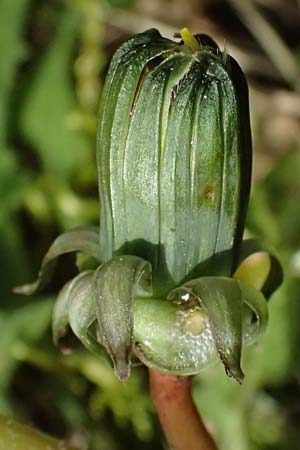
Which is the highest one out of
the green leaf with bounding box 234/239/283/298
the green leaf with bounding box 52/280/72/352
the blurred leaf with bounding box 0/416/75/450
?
the green leaf with bounding box 234/239/283/298

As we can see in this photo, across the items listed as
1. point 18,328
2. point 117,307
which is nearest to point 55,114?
point 18,328

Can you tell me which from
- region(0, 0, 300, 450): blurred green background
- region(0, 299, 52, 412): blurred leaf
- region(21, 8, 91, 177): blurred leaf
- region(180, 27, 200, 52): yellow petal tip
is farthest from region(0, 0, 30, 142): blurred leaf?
region(180, 27, 200, 52): yellow petal tip

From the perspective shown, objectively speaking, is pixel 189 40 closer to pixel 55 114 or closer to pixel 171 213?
pixel 171 213

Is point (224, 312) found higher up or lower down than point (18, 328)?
higher up

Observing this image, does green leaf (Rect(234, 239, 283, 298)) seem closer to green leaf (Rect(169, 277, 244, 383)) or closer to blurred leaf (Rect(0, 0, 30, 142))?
green leaf (Rect(169, 277, 244, 383))

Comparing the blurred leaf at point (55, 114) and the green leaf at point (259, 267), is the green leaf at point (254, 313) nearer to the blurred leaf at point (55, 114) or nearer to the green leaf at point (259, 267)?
the green leaf at point (259, 267)

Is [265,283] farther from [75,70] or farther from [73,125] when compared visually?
[75,70]
